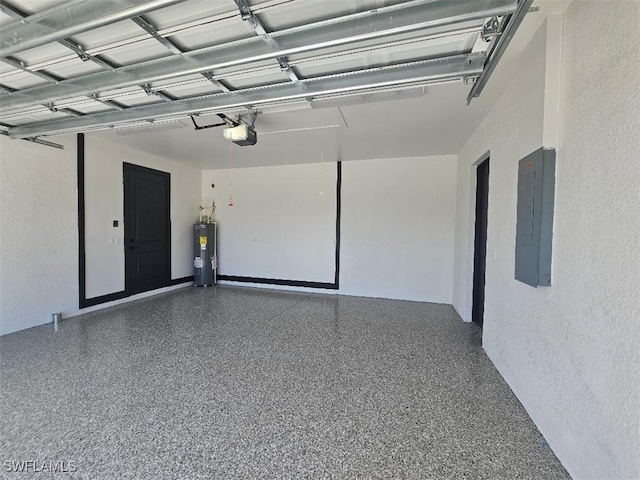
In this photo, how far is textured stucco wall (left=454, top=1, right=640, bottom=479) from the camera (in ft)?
3.91

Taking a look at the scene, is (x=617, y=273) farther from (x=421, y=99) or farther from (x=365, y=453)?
(x=421, y=99)

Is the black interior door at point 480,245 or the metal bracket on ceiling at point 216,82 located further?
the black interior door at point 480,245

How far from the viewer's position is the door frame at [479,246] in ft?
12.5

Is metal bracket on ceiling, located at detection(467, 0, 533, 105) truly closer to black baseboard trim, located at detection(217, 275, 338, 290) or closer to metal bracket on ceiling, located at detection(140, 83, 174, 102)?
metal bracket on ceiling, located at detection(140, 83, 174, 102)

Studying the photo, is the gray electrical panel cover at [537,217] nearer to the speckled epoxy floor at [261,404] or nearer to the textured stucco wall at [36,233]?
the speckled epoxy floor at [261,404]

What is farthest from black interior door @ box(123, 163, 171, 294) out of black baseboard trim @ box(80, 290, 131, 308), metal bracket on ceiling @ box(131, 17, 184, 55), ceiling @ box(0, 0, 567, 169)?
metal bracket on ceiling @ box(131, 17, 184, 55)

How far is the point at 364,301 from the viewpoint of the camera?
5391 millimetres

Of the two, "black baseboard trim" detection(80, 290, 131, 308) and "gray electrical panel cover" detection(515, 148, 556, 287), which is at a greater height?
"gray electrical panel cover" detection(515, 148, 556, 287)

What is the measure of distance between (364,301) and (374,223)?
152cm

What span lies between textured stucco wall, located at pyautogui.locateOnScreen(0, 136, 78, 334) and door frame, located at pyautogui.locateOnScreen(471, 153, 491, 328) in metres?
5.84

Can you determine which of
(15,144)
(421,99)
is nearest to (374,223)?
(421,99)

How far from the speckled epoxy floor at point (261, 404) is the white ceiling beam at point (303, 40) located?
2422mm

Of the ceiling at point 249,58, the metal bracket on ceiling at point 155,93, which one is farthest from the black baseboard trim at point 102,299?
the metal bracket on ceiling at point 155,93

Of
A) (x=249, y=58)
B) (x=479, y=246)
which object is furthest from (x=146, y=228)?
(x=479, y=246)
